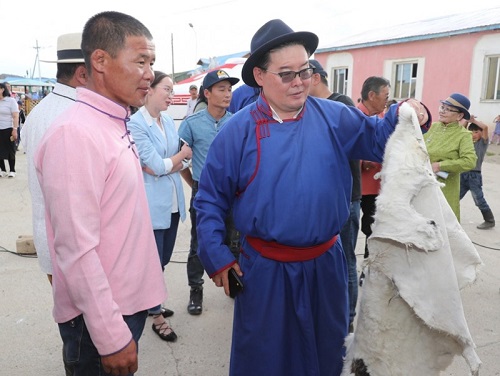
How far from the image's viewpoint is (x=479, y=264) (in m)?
1.82

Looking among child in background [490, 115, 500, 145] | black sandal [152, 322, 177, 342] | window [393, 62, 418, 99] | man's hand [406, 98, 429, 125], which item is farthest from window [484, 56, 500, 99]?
black sandal [152, 322, 177, 342]

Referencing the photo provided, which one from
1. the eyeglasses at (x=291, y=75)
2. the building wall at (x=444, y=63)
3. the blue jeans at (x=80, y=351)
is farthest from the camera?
the building wall at (x=444, y=63)

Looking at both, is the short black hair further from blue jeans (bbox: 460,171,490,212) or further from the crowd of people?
the crowd of people

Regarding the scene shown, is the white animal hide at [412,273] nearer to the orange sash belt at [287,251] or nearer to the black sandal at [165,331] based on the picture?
the orange sash belt at [287,251]

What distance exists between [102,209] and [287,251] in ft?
2.97

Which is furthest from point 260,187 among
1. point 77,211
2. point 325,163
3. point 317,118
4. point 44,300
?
point 44,300

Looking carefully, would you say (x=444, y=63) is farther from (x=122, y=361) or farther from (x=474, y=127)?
(x=122, y=361)

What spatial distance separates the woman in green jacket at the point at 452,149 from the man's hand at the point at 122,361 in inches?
131

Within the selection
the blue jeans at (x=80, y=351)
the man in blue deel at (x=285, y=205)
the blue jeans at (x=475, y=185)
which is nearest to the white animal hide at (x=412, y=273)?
the man in blue deel at (x=285, y=205)

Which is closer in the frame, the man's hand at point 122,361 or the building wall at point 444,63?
the man's hand at point 122,361

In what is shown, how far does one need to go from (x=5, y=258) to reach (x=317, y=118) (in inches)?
171

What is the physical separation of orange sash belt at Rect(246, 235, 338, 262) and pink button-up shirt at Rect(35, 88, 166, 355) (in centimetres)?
61

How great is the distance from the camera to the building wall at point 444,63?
1410 cm

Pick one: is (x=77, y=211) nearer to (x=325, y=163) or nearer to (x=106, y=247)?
(x=106, y=247)
